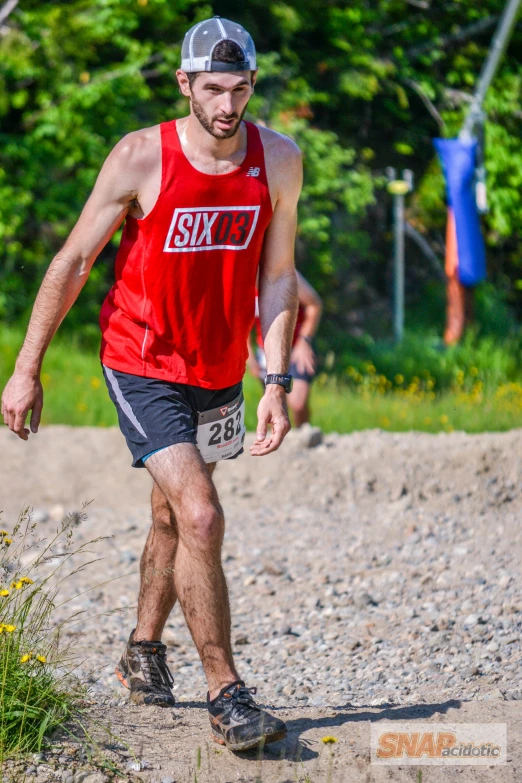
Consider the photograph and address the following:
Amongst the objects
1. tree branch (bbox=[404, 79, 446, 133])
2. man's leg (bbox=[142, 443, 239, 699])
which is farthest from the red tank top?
tree branch (bbox=[404, 79, 446, 133])

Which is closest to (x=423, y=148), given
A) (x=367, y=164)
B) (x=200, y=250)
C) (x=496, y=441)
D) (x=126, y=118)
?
(x=367, y=164)

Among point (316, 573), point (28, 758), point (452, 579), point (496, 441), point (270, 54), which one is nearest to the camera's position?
point (28, 758)

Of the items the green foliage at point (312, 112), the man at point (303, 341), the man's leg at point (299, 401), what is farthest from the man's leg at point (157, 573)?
the green foliage at point (312, 112)

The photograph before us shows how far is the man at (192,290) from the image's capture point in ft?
11.4

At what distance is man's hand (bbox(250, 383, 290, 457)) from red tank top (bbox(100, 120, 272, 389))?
24 cm

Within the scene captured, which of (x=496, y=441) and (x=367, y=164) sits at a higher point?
(x=367, y=164)

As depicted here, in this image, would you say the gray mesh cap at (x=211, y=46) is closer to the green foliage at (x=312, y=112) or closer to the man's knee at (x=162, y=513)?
the man's knee at (x=162, y=513)

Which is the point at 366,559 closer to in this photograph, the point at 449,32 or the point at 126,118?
the point at 126,118

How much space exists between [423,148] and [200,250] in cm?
1557

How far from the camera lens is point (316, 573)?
6.49 metres

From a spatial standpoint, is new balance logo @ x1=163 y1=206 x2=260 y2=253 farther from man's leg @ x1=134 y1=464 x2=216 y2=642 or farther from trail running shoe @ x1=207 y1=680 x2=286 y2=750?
trail running shoe @ x1=207 y1=680 x2=286 y2=750
